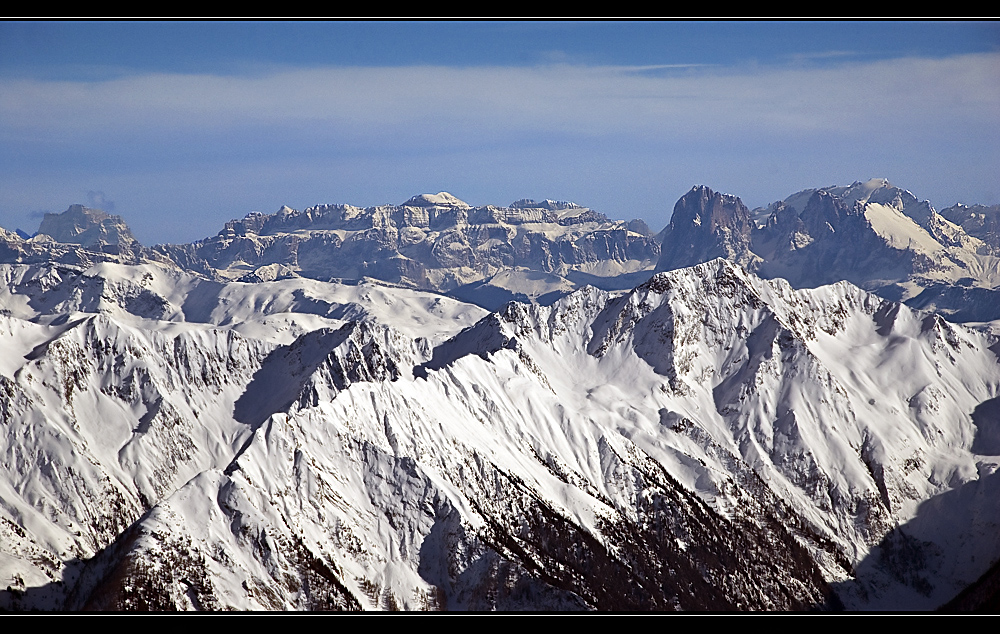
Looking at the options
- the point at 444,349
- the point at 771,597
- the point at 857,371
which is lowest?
the point at 771,597

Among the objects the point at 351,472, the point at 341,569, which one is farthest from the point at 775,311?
the point at 341,569

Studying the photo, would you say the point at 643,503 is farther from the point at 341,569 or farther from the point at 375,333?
the point at 375,333

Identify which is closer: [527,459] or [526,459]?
[526,459]
